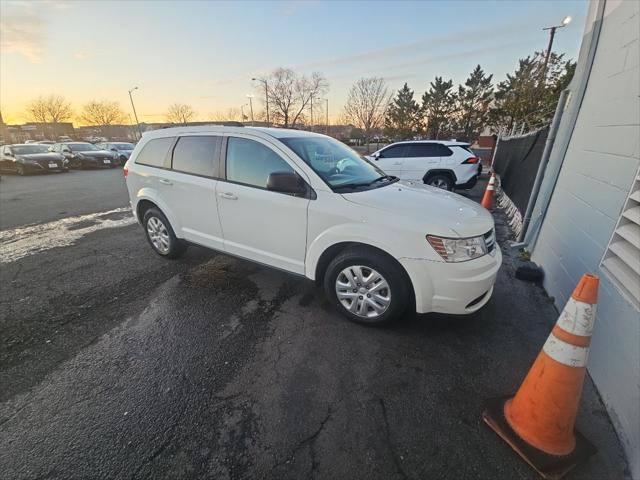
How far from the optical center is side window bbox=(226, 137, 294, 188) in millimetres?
3006

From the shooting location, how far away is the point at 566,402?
164 centimetres

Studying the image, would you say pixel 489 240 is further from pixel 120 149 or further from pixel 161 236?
pixel 120 149

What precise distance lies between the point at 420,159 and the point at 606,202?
6.75m

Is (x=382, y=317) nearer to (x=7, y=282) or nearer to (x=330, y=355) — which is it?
(x=330, y=355)

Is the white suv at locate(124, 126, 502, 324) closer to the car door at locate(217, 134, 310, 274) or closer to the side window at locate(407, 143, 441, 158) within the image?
the car door at locate(217, 134, 310, 274)

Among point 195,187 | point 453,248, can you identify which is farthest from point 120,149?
point 453,248

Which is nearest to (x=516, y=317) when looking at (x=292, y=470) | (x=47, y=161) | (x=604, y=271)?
(x=604, y=271)

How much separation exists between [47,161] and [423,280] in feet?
67.1

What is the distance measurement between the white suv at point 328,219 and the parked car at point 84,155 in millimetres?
18971

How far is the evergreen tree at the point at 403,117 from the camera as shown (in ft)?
133

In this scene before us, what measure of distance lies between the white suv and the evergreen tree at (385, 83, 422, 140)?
41.1 metres

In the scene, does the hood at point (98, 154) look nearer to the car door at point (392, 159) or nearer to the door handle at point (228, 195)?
the car door at point (392, 159)

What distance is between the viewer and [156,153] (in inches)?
158

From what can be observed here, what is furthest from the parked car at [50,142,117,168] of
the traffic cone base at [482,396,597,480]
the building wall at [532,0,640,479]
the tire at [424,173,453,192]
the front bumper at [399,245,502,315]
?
the traffic cone base at [482,396,597,480]
